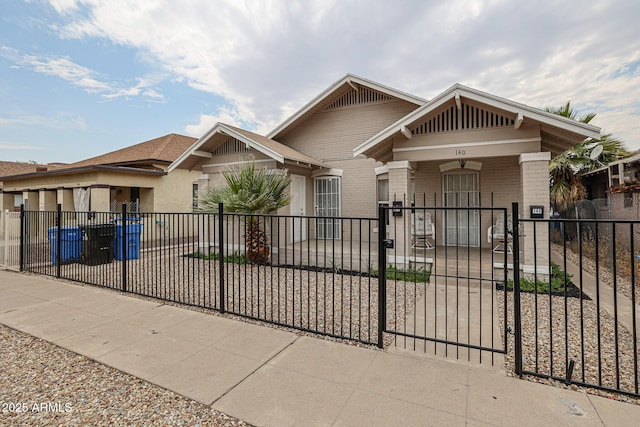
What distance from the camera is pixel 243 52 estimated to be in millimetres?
10758

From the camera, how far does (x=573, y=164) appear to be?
1192 centimetres

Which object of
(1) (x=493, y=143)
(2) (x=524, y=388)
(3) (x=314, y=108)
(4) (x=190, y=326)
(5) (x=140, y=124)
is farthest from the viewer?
(5) (x=140, y=124)

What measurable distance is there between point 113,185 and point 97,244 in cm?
531

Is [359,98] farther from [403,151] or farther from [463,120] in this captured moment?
[463,120]

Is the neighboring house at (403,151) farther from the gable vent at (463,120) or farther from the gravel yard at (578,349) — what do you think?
the gravel yard at (578,349)

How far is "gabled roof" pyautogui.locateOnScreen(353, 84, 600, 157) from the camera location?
5867mm

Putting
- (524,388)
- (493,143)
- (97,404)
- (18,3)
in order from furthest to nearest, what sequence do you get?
(18,3) → (493,143) → (524,388) → (97,404)

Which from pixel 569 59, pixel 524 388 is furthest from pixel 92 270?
pixel 569 59

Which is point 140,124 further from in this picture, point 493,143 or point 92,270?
point 493,143

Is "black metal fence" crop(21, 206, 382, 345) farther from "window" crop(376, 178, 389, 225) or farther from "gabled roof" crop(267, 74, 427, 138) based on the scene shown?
"gabled roof" crop(267, 74, 427, 138)

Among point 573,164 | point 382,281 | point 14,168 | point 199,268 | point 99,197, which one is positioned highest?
point 14,168

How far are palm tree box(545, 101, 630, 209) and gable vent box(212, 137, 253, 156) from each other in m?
11.8

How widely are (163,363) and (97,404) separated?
0.68 m

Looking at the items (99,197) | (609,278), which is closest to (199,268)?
(99,197)
